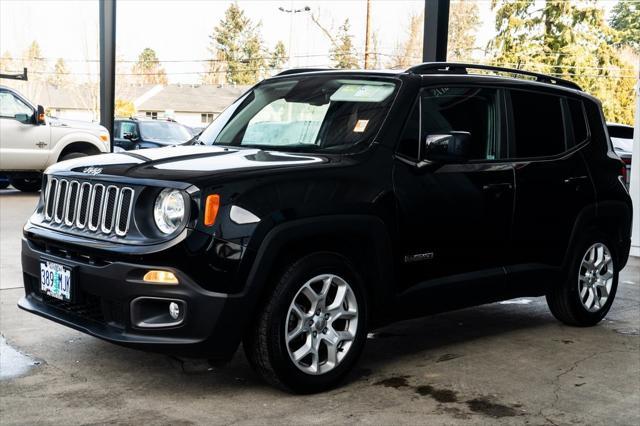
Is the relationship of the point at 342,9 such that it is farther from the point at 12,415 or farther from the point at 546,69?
the point at 12,415

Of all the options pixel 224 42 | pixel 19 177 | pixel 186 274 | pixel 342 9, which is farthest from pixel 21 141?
pixel 224 42

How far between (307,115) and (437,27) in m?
4.97

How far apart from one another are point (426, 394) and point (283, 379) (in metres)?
0.78

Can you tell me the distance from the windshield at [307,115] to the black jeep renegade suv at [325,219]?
0.5 inches

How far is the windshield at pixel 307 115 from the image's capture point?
4906 mm

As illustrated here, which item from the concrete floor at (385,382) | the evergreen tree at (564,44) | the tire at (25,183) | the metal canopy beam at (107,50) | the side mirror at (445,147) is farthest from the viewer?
the evergreen tree at (564,44)

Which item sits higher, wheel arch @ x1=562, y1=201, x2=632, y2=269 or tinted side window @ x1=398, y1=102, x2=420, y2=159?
tinted side window @ x1=398, y1=102, x2=420, y2=159

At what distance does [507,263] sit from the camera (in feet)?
17.9

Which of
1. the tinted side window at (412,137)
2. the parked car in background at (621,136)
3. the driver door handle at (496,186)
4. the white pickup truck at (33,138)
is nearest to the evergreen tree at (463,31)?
the parked car in background at (621,136)

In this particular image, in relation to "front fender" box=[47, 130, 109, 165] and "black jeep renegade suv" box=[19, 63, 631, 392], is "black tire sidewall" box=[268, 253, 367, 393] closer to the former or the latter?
"black jeep renegade suv" box=[19, 63, 631, 392]

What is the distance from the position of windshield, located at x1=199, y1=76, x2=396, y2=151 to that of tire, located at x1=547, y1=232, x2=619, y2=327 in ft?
6.58

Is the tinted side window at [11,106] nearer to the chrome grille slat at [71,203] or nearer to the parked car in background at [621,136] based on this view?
the parked car in background at [621,136]

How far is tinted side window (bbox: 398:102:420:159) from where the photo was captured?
4.89 m

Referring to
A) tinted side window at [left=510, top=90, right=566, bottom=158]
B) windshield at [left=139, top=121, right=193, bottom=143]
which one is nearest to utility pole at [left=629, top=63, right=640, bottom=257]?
tinted side window at [left=510, top=90, right=566, bottom=158]
